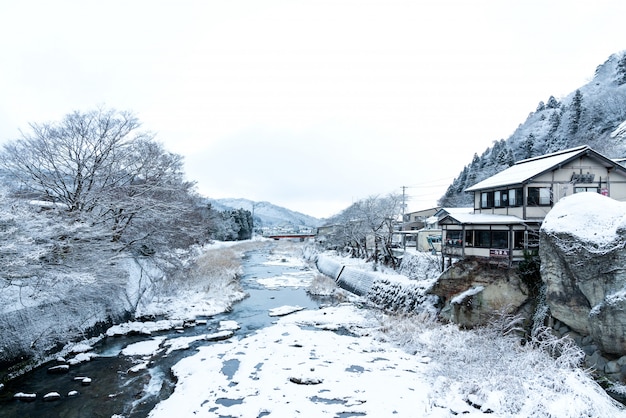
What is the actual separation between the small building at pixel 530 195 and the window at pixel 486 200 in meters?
0.63

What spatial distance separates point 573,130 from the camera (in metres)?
43.1

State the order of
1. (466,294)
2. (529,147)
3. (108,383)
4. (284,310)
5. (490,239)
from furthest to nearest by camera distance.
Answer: (529,147) → (284,310) → (490,239) → (466,294) → (108,383)

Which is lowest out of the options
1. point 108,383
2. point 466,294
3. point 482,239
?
point 108,383

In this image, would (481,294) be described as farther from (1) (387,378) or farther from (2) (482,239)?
(1) (387,378)

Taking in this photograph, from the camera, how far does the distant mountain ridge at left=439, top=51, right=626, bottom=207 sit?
123 ft

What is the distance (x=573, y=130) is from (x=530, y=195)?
3583 cm

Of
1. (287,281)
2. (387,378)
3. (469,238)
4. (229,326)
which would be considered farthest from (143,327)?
(469,238)

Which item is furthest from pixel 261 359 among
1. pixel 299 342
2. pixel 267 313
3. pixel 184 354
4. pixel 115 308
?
pixel 115 308

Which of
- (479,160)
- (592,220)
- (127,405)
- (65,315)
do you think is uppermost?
(479,160)

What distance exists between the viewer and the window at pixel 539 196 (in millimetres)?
16906

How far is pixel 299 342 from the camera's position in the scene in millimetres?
13977

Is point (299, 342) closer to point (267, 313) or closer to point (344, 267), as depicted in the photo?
point (267, 313)

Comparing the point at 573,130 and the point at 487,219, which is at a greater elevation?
the point at 573,130

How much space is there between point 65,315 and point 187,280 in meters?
11.2
